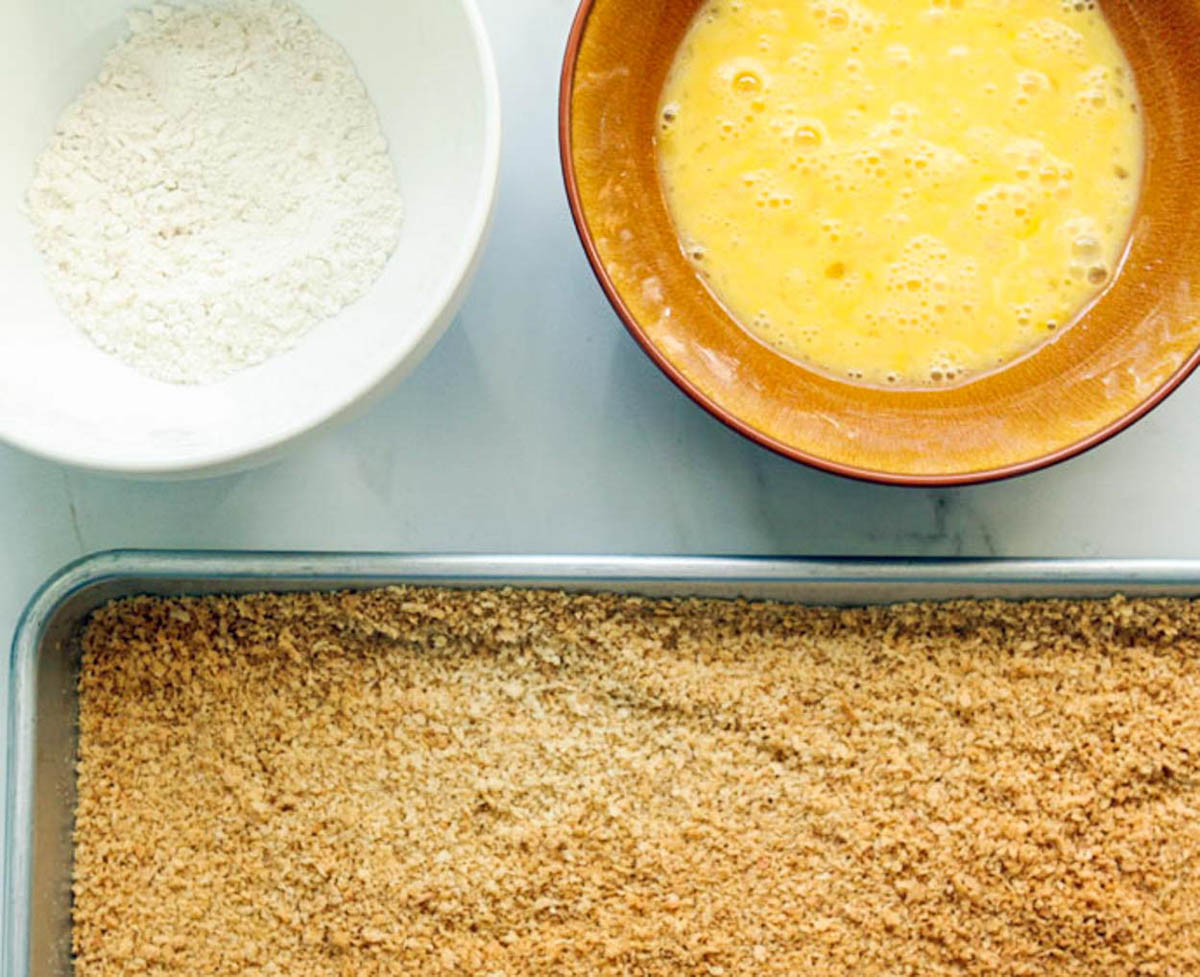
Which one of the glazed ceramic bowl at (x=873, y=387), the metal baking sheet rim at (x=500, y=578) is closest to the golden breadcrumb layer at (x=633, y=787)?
the metal baking sheet rim at (x=500, y=578)

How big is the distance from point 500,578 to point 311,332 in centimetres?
25

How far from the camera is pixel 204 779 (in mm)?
1178

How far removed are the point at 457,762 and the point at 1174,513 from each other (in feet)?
2.09

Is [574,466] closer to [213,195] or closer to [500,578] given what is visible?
[500,578]

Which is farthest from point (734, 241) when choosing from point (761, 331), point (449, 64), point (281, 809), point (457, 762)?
point (281, 809)

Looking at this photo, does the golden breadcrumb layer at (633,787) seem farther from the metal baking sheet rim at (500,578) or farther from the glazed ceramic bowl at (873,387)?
the glazed ceramic bowl at (873,387)

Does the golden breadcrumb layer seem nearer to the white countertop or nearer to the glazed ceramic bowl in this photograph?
the white countertop

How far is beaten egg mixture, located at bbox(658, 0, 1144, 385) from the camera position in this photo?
1081 mm

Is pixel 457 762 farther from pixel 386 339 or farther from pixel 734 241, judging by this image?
pixel 734 241

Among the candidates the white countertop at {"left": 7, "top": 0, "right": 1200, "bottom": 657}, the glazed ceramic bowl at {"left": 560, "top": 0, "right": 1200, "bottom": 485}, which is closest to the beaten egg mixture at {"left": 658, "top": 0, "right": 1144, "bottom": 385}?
the glazed ceramic bowl at {"left": 560, "top": 0, "right": 1200, "bottom": 485}

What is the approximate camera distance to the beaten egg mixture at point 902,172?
42.6 inches

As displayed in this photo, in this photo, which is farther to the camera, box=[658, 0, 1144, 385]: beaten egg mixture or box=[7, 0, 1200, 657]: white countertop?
box=[7, 0, 1200, 657]: white countertop

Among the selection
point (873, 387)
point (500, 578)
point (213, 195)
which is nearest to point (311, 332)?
point (213, 195)

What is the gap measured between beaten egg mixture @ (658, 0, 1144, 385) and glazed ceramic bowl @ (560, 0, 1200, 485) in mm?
18
